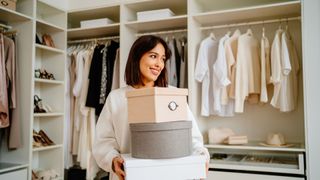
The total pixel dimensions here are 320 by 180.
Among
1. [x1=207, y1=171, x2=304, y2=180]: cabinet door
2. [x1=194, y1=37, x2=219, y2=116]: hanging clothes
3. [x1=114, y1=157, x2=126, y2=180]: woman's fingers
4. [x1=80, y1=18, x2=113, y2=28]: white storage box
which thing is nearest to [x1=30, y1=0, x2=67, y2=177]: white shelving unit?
[x1=80, y1=18, x2=113, y2=28]: white storage box

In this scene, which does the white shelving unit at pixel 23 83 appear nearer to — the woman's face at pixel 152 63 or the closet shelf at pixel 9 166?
the closet shelf at pixel 9 166

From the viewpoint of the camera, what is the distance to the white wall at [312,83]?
2135 millimetres

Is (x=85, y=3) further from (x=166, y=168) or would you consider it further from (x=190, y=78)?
(x=166, y=168)

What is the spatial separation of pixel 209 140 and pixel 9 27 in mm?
2090

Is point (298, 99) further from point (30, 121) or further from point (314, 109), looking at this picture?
point (30, 121)

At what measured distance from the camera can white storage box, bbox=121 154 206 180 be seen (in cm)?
110

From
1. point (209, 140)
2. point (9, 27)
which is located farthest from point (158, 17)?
point (9, 27)

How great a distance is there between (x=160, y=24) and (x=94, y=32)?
76 centimetres

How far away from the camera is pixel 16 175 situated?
96.7 inches

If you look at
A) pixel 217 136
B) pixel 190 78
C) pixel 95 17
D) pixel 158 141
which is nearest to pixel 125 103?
pixel 158 141

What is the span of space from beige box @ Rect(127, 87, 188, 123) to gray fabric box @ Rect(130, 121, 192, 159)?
1.2 inches

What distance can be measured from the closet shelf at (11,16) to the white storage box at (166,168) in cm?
196

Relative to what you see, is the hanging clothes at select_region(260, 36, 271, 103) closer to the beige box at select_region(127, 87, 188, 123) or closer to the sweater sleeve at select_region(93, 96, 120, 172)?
the beige box at select_region(127, 87, 188, 123)

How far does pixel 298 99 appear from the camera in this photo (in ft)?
8.62
